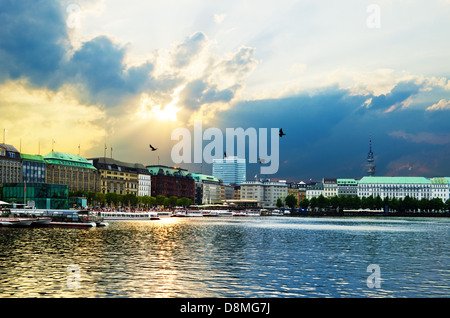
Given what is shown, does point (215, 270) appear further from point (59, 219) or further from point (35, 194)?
point (35, 194)

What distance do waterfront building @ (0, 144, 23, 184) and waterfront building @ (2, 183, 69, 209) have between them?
39014mm

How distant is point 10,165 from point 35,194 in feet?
153

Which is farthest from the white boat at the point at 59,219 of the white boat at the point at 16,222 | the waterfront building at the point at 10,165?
the waterfront building at the point at 10,165

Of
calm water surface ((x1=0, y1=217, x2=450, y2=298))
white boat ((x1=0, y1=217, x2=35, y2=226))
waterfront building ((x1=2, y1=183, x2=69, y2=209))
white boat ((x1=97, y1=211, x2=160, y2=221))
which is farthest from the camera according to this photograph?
waterfront building ((x1=2, y1=183, x2=69, y2=209))

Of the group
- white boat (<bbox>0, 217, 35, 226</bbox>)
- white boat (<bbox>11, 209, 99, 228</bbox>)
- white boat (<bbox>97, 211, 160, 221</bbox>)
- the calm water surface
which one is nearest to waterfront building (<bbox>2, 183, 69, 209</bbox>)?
white boat (<bbox>97, 211, 160, 221</bbox>)

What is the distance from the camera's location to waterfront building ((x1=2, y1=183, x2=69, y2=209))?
149125mm

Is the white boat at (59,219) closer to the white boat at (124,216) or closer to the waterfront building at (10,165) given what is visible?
the white boat at (124,216)

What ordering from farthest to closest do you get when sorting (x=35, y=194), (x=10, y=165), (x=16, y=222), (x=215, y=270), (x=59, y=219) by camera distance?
(x=10, y=165), (x=35, y=194), (x=59, y=219), (x=16, y=222), (x=215, y=270)

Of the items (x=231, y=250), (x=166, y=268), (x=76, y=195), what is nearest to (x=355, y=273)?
(x=166, y=268)

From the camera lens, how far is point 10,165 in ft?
623

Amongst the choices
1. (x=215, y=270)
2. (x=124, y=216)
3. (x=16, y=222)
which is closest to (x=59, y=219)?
(x=16, y=222)

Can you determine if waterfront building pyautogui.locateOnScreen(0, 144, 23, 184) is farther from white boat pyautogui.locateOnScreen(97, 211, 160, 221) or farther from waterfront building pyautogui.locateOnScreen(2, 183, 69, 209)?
white boat pyautogui.locateOnScreen(97, 211, 160, 221)

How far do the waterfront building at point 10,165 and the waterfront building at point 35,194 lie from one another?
128 ft
